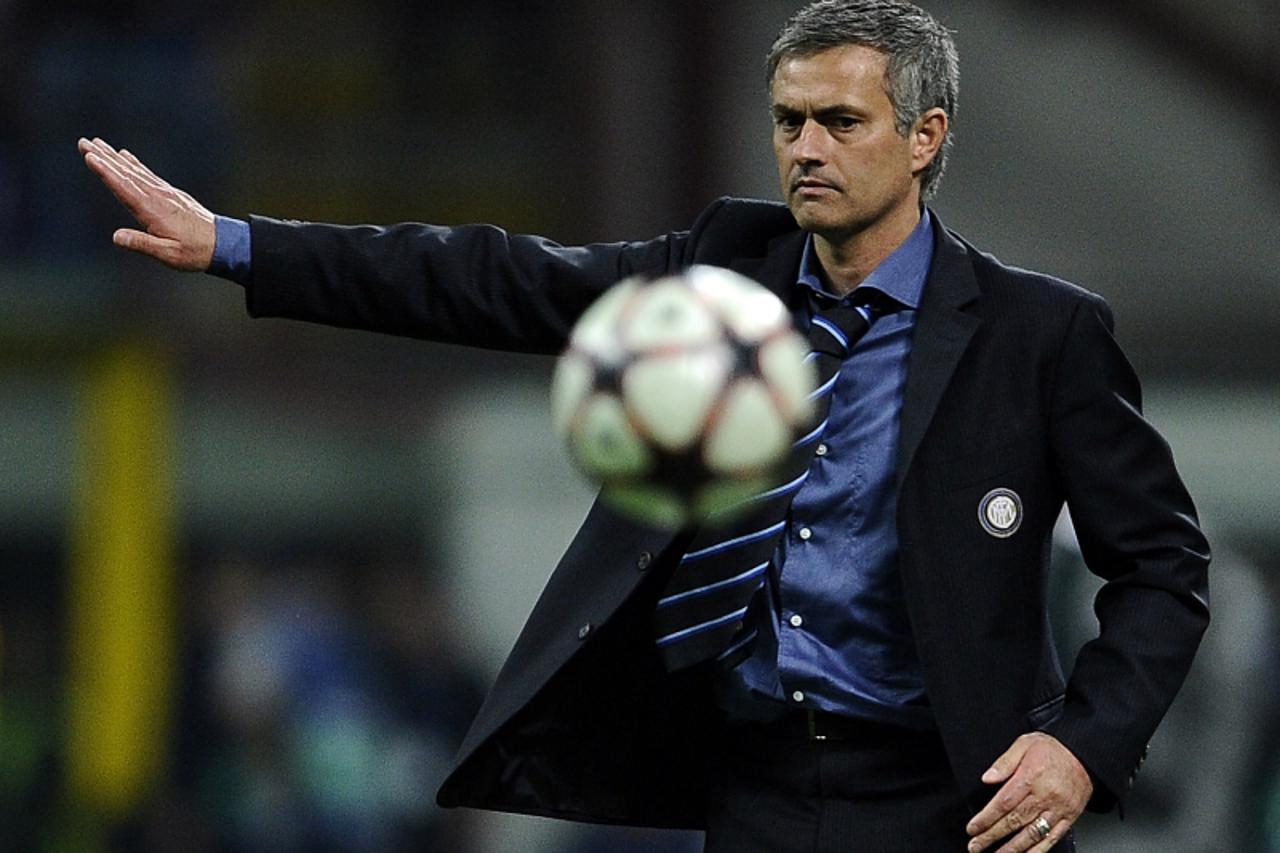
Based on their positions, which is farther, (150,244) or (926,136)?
(926,136)

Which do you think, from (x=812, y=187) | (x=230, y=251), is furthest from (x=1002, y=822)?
(x=230, y=251)

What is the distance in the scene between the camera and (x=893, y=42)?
3.56 m

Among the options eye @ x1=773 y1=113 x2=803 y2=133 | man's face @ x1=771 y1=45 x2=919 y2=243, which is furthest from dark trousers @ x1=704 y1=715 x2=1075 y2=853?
eye @ x1=773 y1=113 x2=803 y2=133

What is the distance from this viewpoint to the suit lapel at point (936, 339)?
343 centimetres

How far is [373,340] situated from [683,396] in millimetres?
8966

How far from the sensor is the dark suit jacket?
11.1 ft

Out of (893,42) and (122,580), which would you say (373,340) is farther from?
(893,42)

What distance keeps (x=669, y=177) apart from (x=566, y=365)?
28.3 ft

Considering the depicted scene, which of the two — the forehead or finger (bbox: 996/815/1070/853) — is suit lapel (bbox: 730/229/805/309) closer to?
the forehead

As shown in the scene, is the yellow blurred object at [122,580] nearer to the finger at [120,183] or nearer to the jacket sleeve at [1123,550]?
the finger at [120,183]

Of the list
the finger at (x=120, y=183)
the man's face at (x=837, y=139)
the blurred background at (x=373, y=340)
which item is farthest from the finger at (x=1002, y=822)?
the blurred background at (x=373, y=340)

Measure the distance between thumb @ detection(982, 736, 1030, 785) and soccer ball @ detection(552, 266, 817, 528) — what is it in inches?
Result: 19.1

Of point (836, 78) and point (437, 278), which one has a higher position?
point (836, 78)

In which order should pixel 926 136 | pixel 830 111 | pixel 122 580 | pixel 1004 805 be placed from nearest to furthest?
pixel 1004 805
pixel 830 111
pixel 926 136
pixel 122 580
